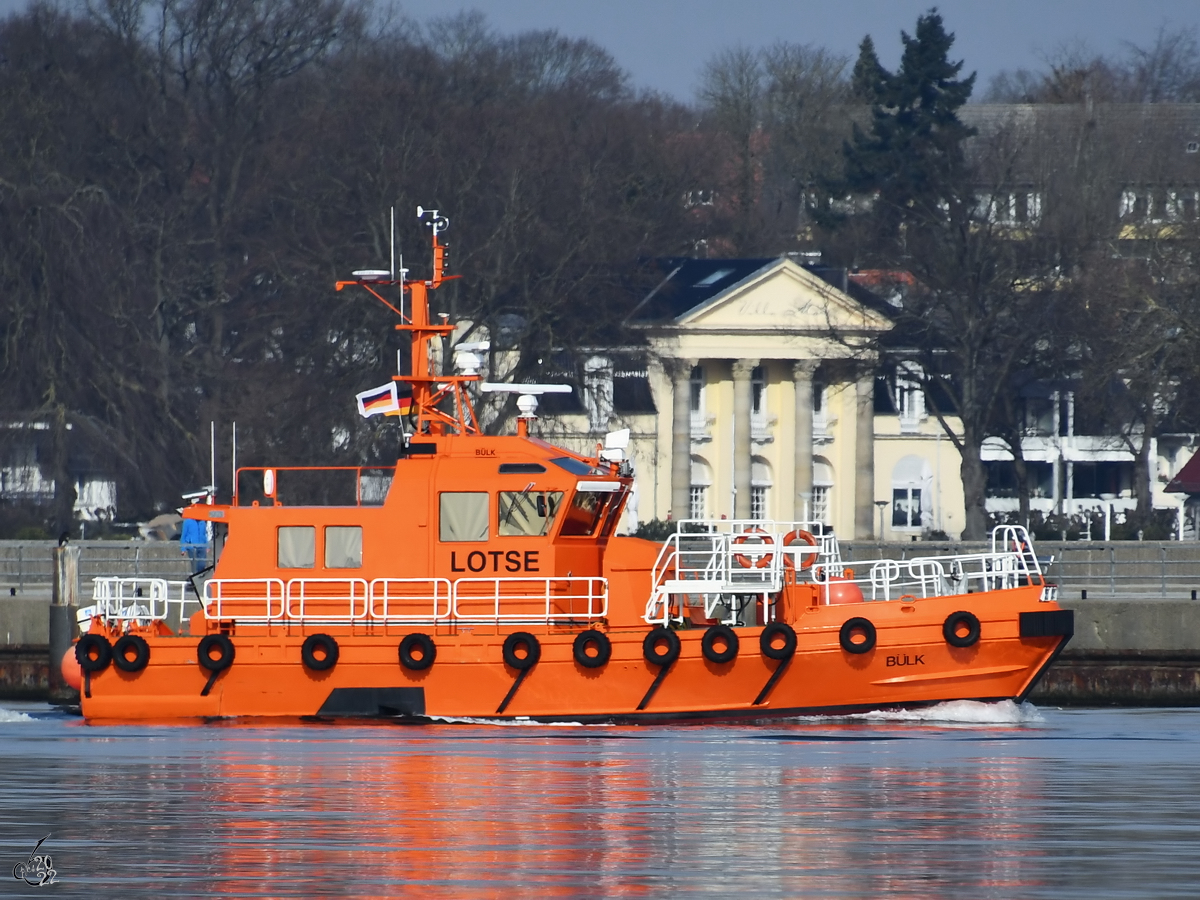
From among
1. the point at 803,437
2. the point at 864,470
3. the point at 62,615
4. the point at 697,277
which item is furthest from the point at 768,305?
the point at 62,615

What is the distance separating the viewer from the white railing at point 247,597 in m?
23.7

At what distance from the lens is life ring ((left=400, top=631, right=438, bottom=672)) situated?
23.1m

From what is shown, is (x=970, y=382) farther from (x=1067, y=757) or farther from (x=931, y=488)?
(x=1067, y=757)

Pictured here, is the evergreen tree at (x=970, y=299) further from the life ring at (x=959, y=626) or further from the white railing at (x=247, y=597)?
the white railing at (x=247, y=597)

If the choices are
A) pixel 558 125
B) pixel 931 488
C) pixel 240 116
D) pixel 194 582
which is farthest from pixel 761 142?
pixel 194 582

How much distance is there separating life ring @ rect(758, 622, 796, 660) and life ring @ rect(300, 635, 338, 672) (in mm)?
4062

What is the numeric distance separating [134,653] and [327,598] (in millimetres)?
1961

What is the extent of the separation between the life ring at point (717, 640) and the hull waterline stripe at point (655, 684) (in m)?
0.36

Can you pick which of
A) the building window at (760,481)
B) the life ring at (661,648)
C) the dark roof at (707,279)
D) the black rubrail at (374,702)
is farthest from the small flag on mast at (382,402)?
the building window at (760,481)

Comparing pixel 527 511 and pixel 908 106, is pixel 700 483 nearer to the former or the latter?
pixel 908 106

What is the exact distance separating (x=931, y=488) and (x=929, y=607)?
59.6 meters

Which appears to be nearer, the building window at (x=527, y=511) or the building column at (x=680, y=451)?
the building window at (x=527, y=511)

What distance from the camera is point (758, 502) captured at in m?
81.2

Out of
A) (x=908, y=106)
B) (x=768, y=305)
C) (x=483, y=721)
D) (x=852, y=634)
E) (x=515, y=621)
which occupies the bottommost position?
(x=483, y=721)
